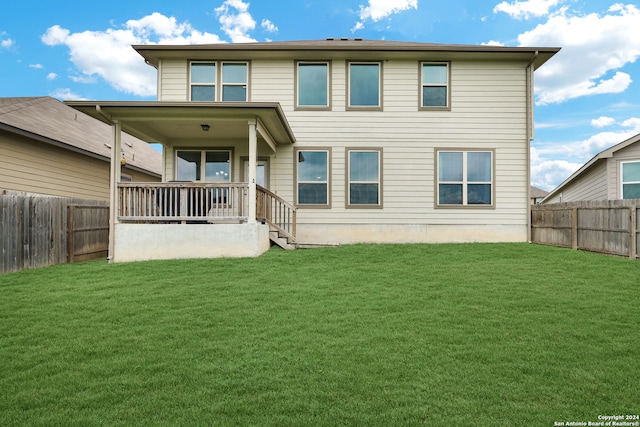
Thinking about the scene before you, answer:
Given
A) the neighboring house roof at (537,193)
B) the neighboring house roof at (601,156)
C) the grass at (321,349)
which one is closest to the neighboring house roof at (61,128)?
the grass at (321,349)

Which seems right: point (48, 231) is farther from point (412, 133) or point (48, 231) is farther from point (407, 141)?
point (412, 133)

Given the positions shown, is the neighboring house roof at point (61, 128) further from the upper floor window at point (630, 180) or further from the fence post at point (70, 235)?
the upper floor window at point (630, 180)

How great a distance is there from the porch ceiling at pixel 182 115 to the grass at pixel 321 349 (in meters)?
3.98

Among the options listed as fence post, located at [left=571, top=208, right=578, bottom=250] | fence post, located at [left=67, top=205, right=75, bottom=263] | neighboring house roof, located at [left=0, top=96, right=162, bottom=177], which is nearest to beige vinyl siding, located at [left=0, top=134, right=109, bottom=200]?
neighboring house roof, located at [left=0, top=96, right=162, bottom=177]

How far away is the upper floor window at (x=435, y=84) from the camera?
1243 cm

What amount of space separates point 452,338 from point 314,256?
5.62 metres

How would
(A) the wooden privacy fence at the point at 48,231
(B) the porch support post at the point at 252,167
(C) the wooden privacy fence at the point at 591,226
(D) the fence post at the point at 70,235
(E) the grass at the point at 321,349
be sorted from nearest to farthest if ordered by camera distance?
(E) the grass at the point at 321,349 → (A) the wooden privacy fence at the point at 48,231 → (C) the wooden privacy fence at the point at 591,226 → (B) the porch support post at the point at 252,167 → (D) the fence post at the point at 70,235

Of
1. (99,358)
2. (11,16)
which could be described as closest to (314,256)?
(99,358)

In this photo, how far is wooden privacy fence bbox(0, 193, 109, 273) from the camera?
845cm

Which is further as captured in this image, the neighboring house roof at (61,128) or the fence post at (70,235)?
the neighboring house roof at (61,128)

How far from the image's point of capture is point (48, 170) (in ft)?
40.9

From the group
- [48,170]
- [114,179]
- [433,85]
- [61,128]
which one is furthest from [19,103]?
[433,85]

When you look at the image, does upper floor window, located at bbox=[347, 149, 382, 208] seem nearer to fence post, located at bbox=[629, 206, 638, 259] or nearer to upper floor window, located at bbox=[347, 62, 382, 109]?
upper floor window, located at bbox=[347, 62, 382, 109]

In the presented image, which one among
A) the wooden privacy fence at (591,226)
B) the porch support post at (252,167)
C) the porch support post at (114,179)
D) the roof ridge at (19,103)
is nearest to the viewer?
the wooden privacy fence at (591,226)
